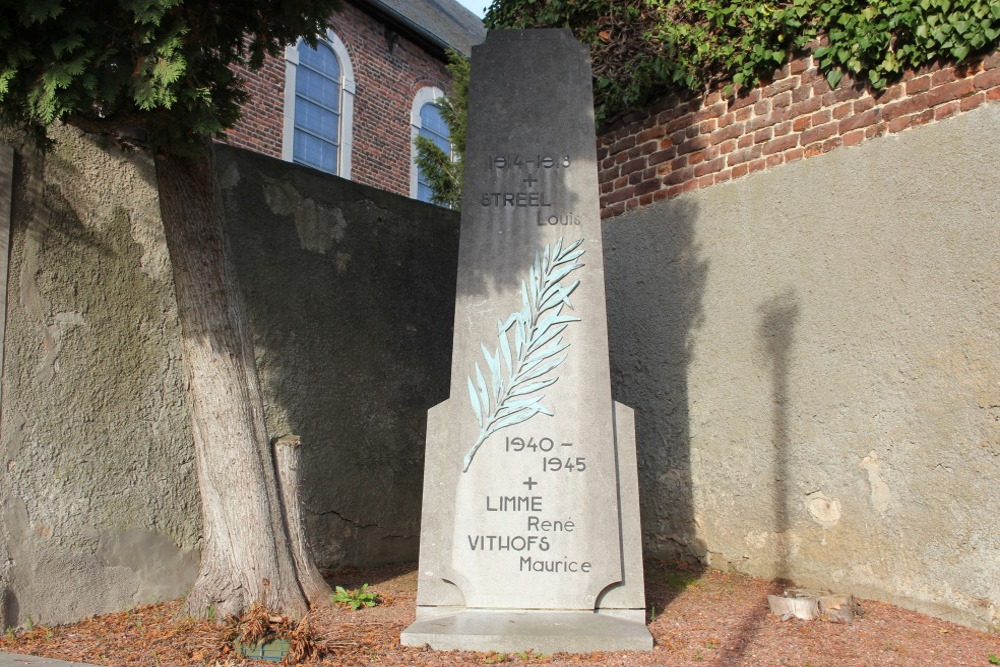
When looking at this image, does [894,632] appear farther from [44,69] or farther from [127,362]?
[44,69]

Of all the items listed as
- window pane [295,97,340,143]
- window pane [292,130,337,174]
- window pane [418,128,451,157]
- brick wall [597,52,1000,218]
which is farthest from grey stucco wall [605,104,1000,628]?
window pane [418,128,451,157]

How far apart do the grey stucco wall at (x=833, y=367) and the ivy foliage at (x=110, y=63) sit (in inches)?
132

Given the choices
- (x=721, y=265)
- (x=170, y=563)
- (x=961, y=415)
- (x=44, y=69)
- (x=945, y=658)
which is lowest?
(x=945, y=658)

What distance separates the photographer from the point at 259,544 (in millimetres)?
4223

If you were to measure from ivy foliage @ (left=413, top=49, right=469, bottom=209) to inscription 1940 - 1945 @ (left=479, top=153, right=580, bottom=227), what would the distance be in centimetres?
851

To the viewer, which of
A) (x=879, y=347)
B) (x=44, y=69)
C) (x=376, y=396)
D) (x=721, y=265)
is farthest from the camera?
(x=376, y=396)

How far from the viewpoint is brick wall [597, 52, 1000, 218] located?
461 centimetres

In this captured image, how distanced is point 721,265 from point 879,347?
50.6 inches

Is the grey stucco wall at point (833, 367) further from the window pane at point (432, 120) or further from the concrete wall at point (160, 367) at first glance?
the window pane at point (432, 120)

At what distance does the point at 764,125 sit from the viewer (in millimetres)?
5590

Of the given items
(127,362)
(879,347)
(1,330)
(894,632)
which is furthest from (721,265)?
(1,330)

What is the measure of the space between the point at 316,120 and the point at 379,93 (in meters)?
1.54

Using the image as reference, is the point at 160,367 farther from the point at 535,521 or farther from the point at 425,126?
the point at 425,126

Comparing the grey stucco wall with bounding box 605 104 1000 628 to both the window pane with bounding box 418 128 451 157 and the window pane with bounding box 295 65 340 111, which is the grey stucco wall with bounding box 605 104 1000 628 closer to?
the window pane with bounding box 295 65 340 111
